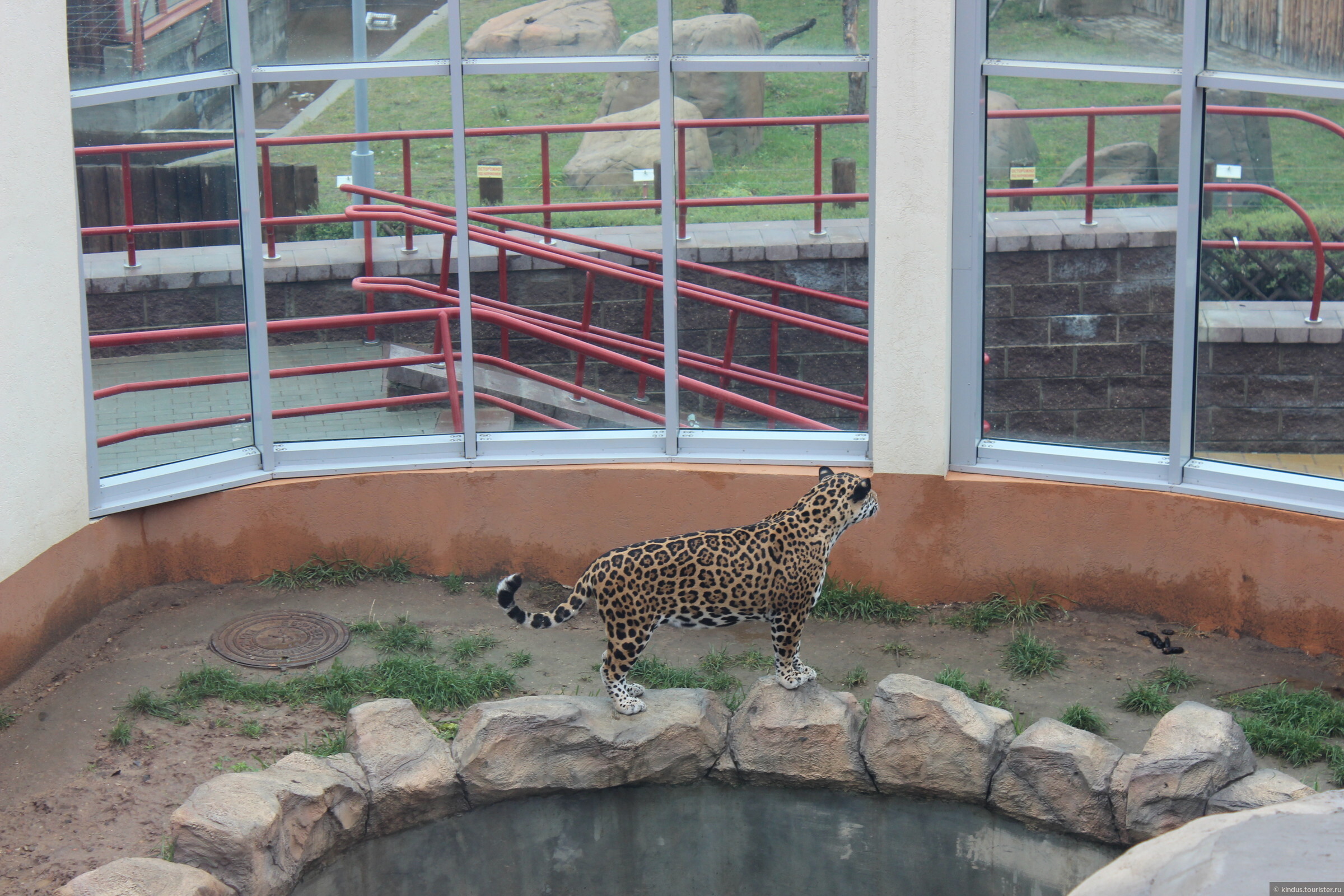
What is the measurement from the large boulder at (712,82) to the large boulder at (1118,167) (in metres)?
1.80

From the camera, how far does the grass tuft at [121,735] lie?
23.6 feet

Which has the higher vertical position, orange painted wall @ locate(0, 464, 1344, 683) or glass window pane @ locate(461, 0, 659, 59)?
glass window pane @ locate(461, 0, 659, 59)

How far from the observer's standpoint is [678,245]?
350 inches

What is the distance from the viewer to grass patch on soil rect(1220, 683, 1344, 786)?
23.1 feet

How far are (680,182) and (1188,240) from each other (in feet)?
9.35

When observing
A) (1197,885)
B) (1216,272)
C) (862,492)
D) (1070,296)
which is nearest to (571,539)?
(862,492)

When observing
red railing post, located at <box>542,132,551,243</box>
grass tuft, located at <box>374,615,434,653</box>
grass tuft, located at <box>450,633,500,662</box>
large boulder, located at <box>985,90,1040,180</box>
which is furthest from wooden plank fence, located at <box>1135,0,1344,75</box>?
grass tuft, located at <box>374,615,434,653</box>

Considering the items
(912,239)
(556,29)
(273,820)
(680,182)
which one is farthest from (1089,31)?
(273,820)

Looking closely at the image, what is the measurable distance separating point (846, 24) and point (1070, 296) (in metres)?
2.01

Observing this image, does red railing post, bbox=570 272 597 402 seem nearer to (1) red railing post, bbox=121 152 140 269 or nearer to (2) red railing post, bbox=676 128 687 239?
(2) red railing post, bbox=676 128 687 239

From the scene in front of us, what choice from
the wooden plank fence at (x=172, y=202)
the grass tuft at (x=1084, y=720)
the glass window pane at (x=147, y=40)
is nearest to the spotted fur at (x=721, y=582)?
the grass tuft at (x=1084, y=720)

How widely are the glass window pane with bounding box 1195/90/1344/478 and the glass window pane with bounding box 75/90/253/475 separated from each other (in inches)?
216

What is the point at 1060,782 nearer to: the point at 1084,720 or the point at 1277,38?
the point at 1084,720

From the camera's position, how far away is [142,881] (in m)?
5.57
